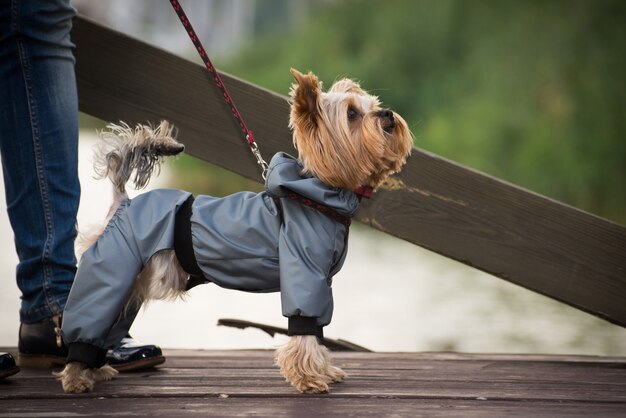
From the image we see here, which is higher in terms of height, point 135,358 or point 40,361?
point 135,358

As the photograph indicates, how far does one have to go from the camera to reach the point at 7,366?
10.1ft

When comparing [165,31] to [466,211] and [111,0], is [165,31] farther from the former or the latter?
[466,211]

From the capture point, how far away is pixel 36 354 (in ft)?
11.0

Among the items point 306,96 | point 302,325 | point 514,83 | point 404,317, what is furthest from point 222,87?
point 514,83

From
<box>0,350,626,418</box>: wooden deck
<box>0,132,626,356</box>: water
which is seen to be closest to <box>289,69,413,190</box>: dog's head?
<box>0,350,626,418</box>: wooden deck

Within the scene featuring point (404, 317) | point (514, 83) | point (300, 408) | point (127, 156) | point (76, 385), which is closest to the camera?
point (300, 408)

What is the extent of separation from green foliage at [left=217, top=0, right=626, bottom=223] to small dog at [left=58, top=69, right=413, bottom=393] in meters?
6.53

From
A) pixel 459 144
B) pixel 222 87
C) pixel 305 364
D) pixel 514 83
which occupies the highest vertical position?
pixel 514 83

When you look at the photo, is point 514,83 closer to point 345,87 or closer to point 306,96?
point 345,87

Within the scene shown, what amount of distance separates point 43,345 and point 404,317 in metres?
4.01

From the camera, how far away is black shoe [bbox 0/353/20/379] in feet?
10.0

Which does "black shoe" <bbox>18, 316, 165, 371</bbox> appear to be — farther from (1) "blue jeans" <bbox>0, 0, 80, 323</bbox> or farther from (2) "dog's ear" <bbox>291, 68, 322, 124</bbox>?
(2) "dog's ear" <bbox>291, 68, 322, 124</bbox>

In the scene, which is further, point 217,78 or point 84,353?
point 217,78

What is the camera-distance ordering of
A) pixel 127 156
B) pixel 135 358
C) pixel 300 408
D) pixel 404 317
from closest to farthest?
pixel 300 408, pixel 127 156, pixel 135 358, pixel 404 317
